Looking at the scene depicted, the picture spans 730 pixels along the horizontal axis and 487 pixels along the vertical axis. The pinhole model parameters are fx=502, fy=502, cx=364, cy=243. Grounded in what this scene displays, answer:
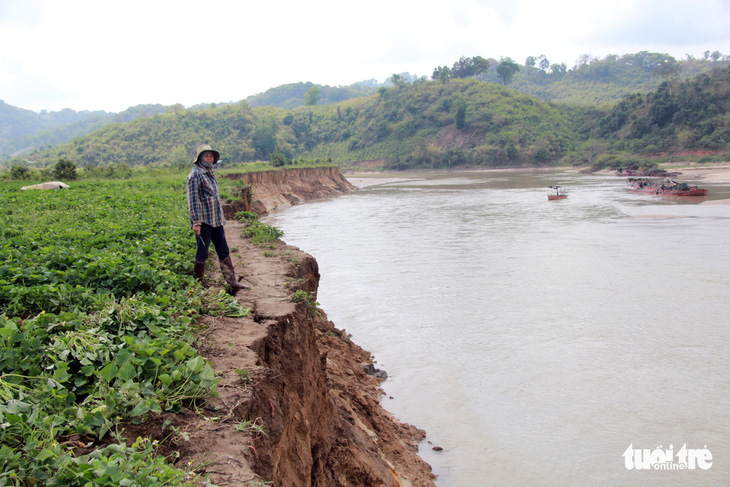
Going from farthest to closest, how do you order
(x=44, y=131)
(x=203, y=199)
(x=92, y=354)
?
(x=44, y=131) < (x=203, y=199) < (x=92, y=354)

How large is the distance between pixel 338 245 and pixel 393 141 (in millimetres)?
86863

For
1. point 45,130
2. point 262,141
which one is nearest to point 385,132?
point 262,141

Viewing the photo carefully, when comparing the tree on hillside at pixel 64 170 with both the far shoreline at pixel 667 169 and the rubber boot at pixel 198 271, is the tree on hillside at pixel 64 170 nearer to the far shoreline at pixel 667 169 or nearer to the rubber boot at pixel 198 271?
the rubber boot at pixel 198 271

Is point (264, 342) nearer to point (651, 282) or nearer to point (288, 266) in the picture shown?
point (288, 266)

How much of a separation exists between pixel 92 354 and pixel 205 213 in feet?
10.3

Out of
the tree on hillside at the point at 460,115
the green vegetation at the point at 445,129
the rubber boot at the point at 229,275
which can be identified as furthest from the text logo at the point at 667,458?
the tree on hillside at the point at 460,115

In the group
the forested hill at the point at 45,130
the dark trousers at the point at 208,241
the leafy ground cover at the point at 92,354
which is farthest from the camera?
the forested hill at the point at 45,130

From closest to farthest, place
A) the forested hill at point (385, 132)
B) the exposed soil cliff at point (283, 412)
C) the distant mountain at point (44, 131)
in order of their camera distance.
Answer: the exposed soil cliff at point (283, 412) < the forested hill at point (385, 132) < the distant mountain at point (44, 131)

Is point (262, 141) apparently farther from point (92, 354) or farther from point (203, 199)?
point (92, 354)

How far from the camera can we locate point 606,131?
9369 cm

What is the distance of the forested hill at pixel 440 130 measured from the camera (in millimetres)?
78619

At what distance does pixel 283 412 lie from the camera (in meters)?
4.52

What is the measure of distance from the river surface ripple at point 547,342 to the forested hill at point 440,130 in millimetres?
48023

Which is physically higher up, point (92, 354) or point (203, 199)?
point (203, 199)
